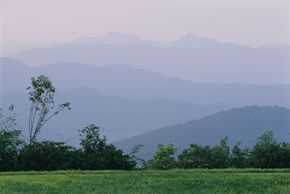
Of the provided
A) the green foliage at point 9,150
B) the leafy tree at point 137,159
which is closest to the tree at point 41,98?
the green foliage at point 9,150

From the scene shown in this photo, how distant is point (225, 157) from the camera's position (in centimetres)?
1589

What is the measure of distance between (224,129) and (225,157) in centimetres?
8761

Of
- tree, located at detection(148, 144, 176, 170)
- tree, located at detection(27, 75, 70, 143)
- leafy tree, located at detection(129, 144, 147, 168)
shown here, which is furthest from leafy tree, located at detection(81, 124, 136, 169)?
tree, located at detection(27, 75, 70, 143)

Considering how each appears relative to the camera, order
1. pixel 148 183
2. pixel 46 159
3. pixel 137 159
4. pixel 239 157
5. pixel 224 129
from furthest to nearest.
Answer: pixel 224 129 → pixel 239 157 → pixel 137 159 → pixel 46 159 → pixel 148 183

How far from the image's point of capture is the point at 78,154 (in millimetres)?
14945

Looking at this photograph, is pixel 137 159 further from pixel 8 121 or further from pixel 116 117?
pixel 116 117

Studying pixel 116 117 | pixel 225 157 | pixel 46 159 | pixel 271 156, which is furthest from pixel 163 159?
pixel 116 117

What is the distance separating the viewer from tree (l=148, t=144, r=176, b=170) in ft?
52.6

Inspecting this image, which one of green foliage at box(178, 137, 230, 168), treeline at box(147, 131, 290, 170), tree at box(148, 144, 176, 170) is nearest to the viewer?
treeline at box(147, 131, 290, 170)

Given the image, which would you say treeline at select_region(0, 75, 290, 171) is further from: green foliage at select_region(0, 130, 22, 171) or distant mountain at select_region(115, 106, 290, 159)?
distant mountain at select_region(115, 106, 290, 159)

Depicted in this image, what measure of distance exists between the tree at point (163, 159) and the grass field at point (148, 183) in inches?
142

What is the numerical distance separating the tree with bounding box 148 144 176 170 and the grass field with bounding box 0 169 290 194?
11.8 ft

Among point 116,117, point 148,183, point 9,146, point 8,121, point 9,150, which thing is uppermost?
point 116,117

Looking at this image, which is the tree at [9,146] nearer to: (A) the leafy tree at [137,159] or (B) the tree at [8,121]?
(B) the tree at [8,121]
